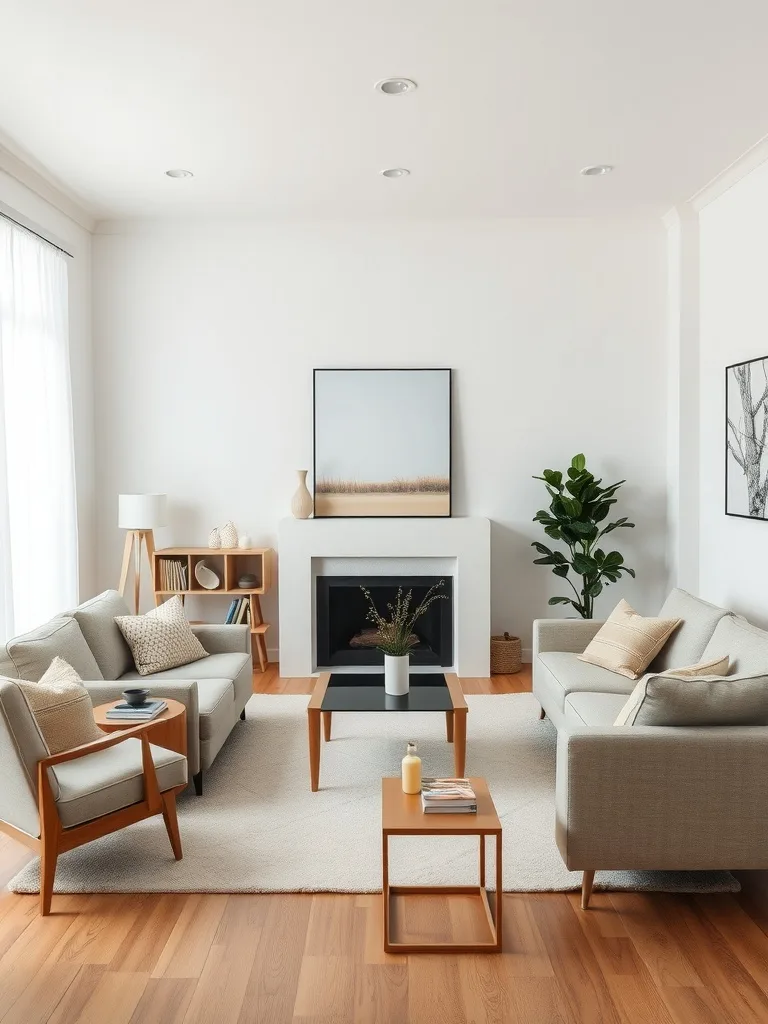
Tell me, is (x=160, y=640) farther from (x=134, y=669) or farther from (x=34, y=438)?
(x=34, y=438)

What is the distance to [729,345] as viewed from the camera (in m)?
5.16

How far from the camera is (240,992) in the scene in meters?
2.34

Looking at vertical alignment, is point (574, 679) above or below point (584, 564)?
below

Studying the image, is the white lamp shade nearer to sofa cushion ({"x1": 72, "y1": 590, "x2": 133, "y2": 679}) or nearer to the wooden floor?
sofa cushion ({"x1": 72, "y1": 590, "x2": 133, "y2": 679})

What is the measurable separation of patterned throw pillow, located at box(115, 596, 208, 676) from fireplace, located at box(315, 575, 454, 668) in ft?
4.94

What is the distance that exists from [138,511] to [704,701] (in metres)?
4.01

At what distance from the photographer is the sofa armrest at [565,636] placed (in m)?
4.70

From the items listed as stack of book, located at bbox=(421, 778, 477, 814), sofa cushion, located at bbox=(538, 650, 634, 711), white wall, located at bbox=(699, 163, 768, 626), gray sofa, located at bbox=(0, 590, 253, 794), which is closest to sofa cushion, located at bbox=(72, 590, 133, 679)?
gray sofa, located at bbox=(0, 590, 253, 794)

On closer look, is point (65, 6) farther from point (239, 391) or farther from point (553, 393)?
point (553, 393)

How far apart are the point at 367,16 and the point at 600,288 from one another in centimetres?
330

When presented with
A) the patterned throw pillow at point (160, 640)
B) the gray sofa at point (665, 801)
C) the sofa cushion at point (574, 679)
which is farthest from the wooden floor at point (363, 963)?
the patterned throw pillow at point (160, 640)

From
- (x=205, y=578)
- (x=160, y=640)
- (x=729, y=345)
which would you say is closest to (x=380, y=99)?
(x=729, y=345)

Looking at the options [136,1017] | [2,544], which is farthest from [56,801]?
[2,544]

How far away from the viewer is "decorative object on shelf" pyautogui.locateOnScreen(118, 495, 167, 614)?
222 inches
